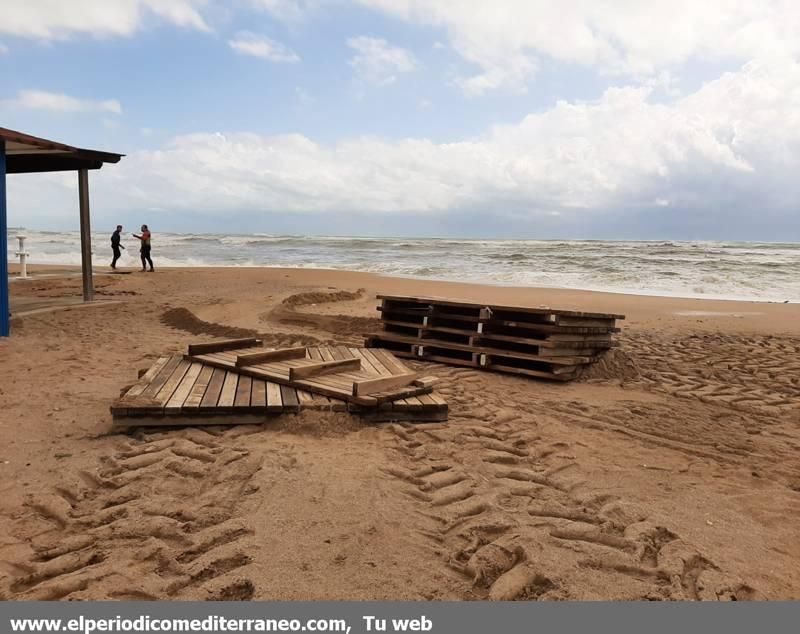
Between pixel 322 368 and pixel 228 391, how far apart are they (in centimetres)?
95

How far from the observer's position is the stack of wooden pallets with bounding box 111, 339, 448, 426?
451cm

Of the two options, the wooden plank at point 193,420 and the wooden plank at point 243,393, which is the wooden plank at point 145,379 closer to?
the wooden plank at point 193,420

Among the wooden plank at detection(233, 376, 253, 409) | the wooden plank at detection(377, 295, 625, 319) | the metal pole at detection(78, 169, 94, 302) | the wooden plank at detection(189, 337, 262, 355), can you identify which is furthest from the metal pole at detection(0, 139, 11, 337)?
the wooden plank at detection(377, 295, 625, 319)

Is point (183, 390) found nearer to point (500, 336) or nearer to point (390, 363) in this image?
point (390, 363)

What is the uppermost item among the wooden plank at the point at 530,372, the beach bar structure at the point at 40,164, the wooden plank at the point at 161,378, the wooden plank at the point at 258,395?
the beach bar structure at the point at 40,164

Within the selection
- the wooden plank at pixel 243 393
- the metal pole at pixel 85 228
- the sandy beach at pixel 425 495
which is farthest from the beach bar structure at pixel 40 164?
the wooden plank at pixel 243 393

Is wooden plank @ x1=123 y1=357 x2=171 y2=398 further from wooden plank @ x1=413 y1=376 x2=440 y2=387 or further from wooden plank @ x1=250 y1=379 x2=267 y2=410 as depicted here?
wooden plank @ x1=413 y1=376 x2=440 y2=387

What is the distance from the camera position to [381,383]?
16.6ft

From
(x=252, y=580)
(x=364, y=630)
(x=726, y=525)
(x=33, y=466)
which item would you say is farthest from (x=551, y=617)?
(x=33, y=466)

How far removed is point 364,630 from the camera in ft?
7.48

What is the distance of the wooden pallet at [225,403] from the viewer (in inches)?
175

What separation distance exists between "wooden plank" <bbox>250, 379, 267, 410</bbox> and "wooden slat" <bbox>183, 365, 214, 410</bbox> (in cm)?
42

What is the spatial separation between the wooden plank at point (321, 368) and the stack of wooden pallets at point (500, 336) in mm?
1916

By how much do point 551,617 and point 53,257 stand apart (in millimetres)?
33637
